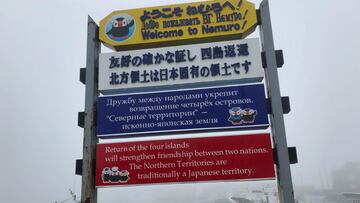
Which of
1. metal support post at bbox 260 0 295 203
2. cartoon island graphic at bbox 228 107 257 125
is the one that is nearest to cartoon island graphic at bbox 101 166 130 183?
cartoon island graphic at bbox 228 107 257 125

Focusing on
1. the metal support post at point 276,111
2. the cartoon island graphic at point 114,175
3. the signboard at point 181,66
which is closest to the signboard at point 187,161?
the cartoon island graphic at point 114,175

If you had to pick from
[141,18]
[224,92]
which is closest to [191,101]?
[224,92]

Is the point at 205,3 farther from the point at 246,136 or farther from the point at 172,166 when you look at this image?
the point at 172,166

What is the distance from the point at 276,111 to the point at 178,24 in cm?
226

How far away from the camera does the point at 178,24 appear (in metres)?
6.18

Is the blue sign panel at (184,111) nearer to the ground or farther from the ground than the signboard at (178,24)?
nearer to the ground

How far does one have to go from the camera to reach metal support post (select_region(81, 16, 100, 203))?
5.51m

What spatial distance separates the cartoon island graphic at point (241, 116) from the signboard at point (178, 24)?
1.39m

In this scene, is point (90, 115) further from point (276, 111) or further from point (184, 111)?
point (276, 111)

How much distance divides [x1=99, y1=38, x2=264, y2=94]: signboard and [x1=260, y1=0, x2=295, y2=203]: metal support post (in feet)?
0.52

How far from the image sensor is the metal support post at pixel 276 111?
16.8ft

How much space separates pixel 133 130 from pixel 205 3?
8.50 feet

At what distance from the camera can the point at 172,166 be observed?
5324 mm

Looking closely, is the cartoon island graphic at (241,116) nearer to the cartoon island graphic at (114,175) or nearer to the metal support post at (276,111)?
the metal support post at (276,111)
